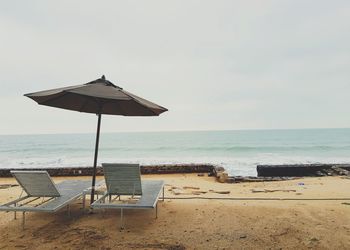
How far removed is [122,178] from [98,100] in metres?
1.38

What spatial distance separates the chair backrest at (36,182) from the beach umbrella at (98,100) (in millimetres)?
667

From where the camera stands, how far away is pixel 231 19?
992cm

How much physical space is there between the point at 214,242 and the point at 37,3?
9427mm

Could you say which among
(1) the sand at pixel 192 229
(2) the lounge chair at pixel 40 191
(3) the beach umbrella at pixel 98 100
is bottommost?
(1) the sand at pixel 192 229

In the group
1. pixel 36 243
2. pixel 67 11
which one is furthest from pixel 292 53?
pixel 36 243

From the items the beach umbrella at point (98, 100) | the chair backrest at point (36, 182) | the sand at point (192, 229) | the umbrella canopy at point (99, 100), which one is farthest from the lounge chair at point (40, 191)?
the umbrella canopy at point (99, 100)

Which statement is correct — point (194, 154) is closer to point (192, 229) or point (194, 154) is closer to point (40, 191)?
point (40, 191)

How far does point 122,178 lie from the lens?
4.03 metres

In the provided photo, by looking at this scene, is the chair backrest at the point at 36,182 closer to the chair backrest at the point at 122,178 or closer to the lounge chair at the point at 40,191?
the lounge chair at the point at 40,191

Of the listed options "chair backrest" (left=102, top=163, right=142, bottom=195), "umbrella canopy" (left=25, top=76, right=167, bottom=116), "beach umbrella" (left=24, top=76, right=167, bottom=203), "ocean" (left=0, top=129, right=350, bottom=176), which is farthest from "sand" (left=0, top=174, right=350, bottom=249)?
"ocean" (left=0, top=129, right=350, bottom=176)

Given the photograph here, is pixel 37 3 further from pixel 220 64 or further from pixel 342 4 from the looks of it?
pixel 220 64

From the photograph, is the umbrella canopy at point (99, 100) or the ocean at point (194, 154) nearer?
the umbrella canopy at point (99, 100)

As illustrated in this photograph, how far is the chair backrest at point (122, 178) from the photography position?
3.92m

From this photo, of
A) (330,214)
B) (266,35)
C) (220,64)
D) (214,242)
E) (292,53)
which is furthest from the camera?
(220,64)
